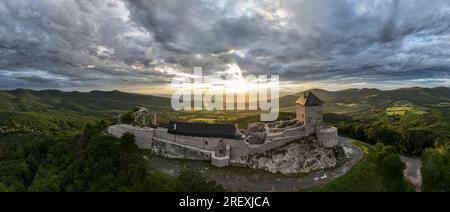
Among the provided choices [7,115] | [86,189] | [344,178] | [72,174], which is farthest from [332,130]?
[7,115]

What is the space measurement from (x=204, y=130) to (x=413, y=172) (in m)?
30.8

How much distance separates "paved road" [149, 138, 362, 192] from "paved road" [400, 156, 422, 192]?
652 centimetres

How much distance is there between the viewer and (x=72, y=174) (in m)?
41.4

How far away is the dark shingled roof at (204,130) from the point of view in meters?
45.1

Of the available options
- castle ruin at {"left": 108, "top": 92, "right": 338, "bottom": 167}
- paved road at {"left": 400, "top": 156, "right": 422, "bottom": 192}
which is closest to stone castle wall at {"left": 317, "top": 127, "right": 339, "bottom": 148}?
castle ruin at {"left": 108, "top": 92, "right": 338, "bottom": 167}

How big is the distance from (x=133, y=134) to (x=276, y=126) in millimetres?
25195

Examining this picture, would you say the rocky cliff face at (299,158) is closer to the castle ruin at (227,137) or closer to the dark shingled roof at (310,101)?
the castle ruin at (227,137)

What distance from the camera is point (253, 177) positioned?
38125 mm

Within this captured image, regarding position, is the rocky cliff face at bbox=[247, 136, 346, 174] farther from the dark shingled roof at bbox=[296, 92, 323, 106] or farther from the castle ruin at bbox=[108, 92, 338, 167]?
the dark shingled roof at bbox=[296, 92, 323, 106]

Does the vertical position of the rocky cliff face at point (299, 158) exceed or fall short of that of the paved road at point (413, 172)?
it exceeds it

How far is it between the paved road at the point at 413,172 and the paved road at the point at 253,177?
6.52m

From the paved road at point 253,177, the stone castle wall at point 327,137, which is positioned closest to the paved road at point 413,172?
the paved road at point 253,177

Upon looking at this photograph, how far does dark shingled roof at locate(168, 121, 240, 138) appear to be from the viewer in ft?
148

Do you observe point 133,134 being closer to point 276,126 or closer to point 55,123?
point 276,126
